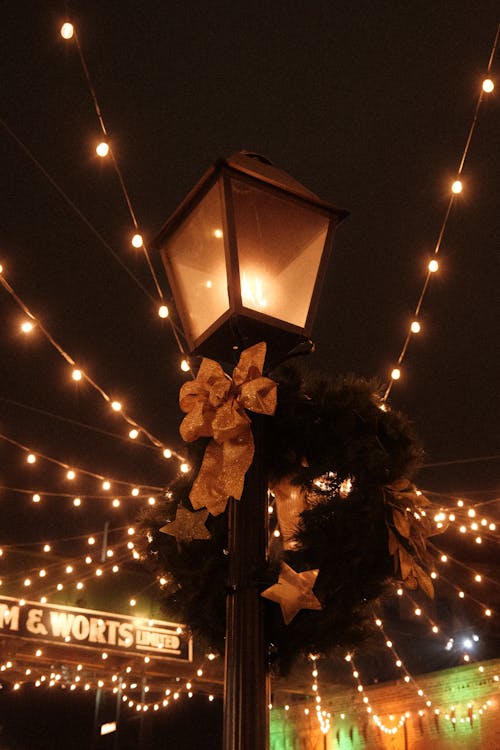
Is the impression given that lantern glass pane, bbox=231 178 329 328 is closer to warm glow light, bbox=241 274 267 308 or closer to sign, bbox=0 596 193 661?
warm glow light, bbox=241 274 267 308

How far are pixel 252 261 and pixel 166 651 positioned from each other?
838cm

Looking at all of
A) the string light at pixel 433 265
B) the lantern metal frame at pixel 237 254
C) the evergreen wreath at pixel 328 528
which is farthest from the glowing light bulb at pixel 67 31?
the string light at pixel 433 265

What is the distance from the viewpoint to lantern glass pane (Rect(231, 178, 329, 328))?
2.03 meters

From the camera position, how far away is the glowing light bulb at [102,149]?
Result: 3840 millimetres

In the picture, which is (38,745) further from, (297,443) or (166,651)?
(297,443)

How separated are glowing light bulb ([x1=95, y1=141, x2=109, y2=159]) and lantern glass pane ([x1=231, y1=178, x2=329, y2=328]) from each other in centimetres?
207

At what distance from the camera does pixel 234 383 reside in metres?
1.83

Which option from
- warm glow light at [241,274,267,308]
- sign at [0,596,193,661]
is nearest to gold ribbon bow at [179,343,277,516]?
warm glow light at [241,274,267,308]

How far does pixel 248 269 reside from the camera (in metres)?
2.04

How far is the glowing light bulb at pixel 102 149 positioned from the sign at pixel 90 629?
17.8ft

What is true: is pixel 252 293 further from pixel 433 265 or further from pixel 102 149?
pixel 433 265

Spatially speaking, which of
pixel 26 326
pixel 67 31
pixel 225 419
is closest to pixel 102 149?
pixel 67 31

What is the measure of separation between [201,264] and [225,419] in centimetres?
57

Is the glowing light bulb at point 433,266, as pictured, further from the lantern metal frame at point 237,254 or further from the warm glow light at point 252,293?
the warm glow light at point 252,293
